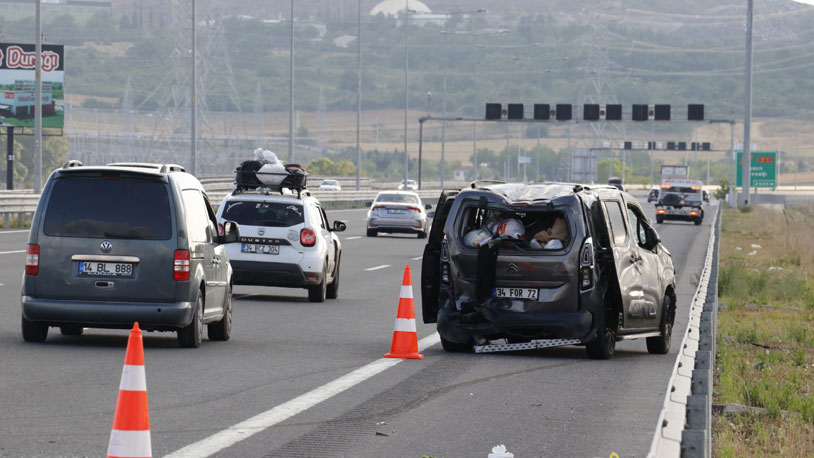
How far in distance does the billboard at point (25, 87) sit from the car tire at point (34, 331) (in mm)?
59481

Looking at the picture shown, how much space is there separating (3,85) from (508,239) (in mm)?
62772

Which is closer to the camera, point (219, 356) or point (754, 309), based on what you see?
point (219, 356)

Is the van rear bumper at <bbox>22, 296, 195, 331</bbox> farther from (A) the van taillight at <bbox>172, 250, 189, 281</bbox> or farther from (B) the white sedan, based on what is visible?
(B) the white sedan

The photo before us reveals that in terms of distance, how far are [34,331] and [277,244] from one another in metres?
6.95

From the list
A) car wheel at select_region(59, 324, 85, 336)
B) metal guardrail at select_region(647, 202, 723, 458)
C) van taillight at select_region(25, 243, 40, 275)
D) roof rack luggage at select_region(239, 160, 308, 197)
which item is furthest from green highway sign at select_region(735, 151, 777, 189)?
van taillight at select_region(25, 243, 40, 275)

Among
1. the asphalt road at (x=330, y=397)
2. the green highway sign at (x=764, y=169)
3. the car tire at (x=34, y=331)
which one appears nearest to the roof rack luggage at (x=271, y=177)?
the asphalt road at (x=330, y=397)

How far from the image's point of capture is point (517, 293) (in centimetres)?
1320

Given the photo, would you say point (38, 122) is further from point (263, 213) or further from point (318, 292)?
point (318, 292)

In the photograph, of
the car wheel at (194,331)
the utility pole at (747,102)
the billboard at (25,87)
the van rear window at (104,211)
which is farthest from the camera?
the billboard at (25,87)

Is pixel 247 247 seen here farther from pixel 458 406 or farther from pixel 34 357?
pixel 458 406

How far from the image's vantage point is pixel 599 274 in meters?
13.2

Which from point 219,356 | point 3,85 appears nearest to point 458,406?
point 219,356

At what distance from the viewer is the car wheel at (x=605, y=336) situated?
13.2 metres

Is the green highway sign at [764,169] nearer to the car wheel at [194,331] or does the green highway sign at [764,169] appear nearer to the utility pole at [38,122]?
the utility pole at [38,122]
